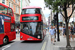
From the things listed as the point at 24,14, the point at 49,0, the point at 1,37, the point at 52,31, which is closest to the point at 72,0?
the point at 49,0

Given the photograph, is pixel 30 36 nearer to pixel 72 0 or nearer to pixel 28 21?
pixel 28 21

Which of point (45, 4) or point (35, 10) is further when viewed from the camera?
point (35, 10)

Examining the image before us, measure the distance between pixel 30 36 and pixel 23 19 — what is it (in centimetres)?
193

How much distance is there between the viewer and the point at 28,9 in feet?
37.7

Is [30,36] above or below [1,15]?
below

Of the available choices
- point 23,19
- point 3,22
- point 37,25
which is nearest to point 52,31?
point 37,25

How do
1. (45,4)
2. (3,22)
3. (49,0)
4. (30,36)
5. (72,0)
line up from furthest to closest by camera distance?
1. (30,36)
2. (3,22)
3. (45,4)
4. (49,0)
5. (72,0)

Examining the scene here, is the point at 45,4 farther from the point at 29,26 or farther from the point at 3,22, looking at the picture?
the point at 3,22

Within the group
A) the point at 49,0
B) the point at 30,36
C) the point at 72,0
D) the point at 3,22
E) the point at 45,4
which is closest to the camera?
the point at 72,0

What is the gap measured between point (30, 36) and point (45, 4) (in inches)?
149

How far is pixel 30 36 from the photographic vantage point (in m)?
11.1

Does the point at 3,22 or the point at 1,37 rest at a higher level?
the point at 3,22

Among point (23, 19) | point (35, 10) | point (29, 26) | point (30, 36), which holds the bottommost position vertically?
point (30, 36)

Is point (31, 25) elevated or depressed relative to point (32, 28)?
elevated
